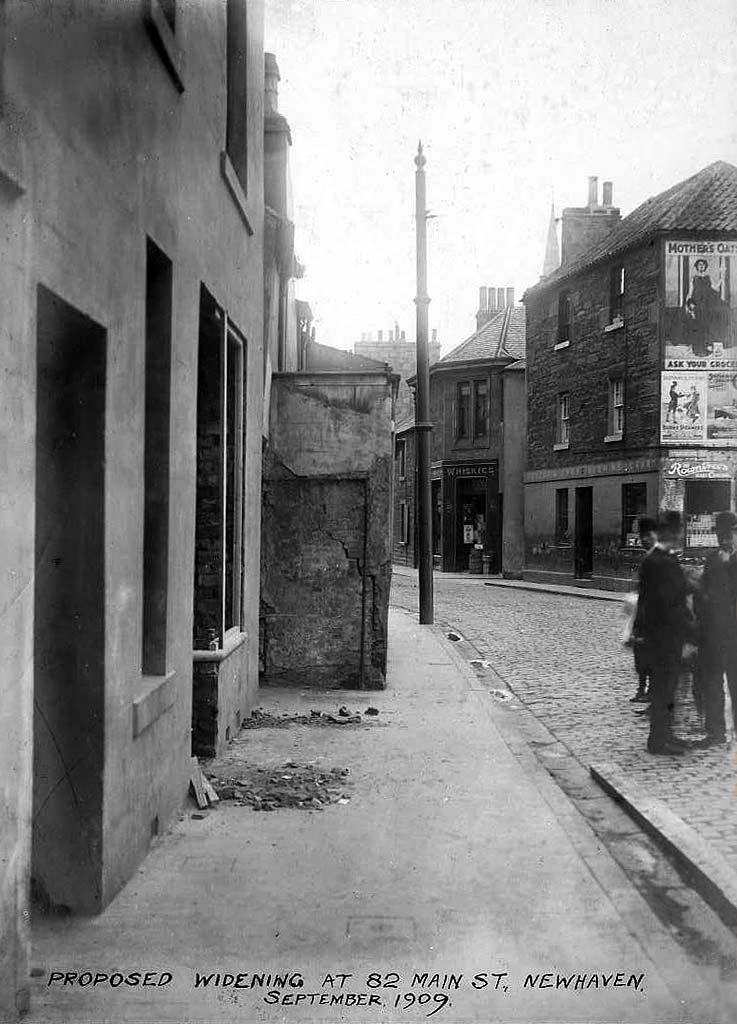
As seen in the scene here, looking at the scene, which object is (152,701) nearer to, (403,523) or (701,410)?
(701,410)

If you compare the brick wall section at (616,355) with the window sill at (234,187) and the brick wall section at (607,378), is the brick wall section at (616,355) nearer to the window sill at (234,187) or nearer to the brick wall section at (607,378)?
the brick wall section at (607,378)

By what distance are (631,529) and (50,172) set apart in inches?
261

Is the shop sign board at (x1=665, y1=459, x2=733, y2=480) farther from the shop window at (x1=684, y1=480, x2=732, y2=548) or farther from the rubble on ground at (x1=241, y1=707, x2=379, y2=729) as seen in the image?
the rubble on ground at (x1=241, y1=707, x2=379, y2=729)

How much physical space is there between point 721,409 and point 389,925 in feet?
8.43

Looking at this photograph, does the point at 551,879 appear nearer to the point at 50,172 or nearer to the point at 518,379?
the point at 50,172

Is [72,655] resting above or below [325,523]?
below

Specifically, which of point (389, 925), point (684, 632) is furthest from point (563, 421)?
point (389, 925)

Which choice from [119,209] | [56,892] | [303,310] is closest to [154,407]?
[119,209]

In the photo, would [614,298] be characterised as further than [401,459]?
No

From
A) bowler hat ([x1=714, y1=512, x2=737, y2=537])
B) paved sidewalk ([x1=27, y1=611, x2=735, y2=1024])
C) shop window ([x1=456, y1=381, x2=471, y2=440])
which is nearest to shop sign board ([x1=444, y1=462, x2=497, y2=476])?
Answer: shop window ([x1=456, y1=381, x2=471, y2=440])

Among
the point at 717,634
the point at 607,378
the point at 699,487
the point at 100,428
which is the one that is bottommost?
the point at 717,634

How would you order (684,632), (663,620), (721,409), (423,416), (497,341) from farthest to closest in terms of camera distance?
1. (497,341)
2. (423,416)
3. (684,632)
4. (663,620)
5. (721,409)

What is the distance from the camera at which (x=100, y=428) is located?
4.03 m

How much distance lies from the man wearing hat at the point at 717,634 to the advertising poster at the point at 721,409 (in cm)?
200
